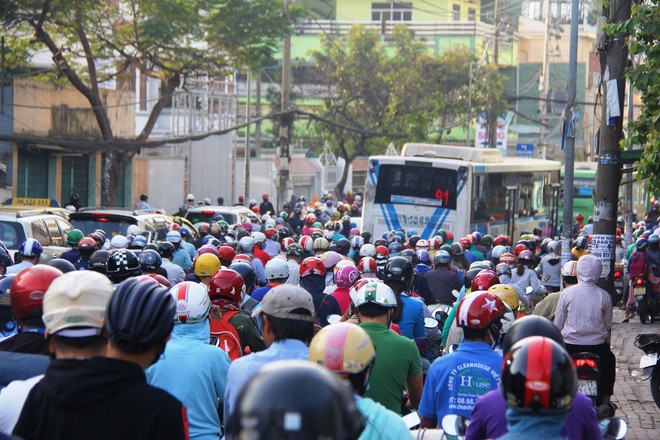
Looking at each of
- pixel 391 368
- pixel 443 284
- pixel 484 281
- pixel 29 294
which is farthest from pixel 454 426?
pixel 443 284

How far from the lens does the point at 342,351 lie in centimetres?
430

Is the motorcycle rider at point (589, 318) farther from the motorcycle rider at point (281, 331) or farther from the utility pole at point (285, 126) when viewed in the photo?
the utility pole at point (285, 126)

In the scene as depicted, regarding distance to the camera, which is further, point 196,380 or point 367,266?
point 367,266

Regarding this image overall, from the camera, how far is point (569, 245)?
18.2 m

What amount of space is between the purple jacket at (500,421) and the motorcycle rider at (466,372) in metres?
0.98

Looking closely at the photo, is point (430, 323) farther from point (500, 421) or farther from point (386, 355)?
point (500, 421)

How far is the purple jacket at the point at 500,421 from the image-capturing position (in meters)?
4.76

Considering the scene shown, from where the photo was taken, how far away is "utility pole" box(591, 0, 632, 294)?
13.4m

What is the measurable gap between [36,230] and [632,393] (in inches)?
357

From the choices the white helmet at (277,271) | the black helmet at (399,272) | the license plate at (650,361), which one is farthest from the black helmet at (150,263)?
the license plate at (650,361)

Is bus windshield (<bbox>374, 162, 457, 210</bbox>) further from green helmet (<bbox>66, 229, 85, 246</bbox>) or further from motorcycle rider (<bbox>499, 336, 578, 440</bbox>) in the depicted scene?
motorcycle rider (<bbox>499, 336, 578, 440</bbox>)

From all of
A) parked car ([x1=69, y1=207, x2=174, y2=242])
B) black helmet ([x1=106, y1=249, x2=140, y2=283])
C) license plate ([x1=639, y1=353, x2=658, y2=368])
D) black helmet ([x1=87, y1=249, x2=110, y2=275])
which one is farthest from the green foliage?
parked car ([x1=69, y1=207, x2=174, y2=242])

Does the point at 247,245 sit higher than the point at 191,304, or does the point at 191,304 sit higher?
the point at 191,304

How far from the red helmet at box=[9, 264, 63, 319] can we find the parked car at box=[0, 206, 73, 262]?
11493 mm
